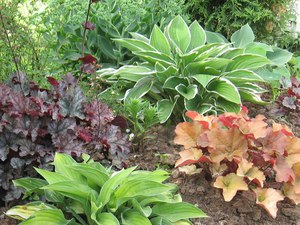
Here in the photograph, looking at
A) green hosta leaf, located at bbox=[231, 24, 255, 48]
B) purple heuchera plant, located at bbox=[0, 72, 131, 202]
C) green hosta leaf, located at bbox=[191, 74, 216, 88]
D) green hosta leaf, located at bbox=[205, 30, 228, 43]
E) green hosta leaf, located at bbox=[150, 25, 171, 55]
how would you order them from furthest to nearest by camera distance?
green hosta leaf, located at bbox=[205, 30, 228, 43]
green hosta leaf, located at bbox=[231, 24, 255, 48]
green hosta leaf, located at bbox=[150, 25, 171, 55]
green hosta leaf, located at bbox=[191, 74, 216, 88]
purple heuchera plant, located at bbox=[0, 72, 131, 202]

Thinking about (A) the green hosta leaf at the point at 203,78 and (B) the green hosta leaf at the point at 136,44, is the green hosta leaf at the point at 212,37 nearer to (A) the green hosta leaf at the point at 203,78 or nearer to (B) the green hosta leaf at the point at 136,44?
(B) the green hosta leaf at the point at 136,44

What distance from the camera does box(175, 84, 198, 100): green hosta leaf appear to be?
4403mm

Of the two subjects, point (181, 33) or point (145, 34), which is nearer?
point (181, 33)

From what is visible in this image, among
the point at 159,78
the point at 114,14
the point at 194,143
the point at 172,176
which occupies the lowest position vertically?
the point at 172,176

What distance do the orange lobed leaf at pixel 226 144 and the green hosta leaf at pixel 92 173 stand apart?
0.76 m

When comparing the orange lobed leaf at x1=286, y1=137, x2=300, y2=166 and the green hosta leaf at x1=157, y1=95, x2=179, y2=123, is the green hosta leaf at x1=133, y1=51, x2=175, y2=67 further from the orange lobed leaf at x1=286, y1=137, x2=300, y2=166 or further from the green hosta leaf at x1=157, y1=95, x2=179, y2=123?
the orange lobed leaf at x1=286, y1=137, x2=300, y2=166

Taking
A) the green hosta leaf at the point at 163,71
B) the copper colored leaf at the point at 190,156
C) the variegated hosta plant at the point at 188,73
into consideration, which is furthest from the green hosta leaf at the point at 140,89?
the copper colored leaf at the point at 190,156

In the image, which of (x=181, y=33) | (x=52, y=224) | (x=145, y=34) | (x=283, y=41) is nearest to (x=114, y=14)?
(x=145, y=34)

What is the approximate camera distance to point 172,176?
12.8ft

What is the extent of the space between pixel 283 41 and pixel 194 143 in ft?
9.95

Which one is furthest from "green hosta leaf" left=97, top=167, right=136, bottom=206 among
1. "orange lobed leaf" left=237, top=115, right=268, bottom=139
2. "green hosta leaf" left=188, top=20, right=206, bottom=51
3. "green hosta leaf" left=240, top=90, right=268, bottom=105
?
"green hosta leaf" left=188, top=20, right=206, bottom=51

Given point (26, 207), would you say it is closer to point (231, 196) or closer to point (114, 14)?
point (231, 196)

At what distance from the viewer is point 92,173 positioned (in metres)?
3.12

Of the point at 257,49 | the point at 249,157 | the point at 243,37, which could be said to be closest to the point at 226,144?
the point at 249,157
